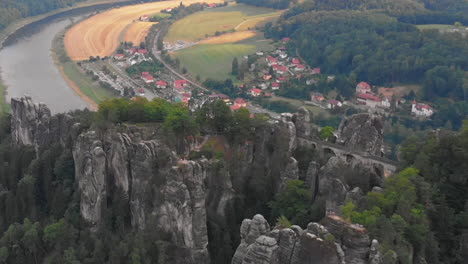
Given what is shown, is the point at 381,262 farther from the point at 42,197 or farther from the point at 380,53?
the point at 380,53

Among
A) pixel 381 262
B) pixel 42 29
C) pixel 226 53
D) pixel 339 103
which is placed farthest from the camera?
pixel 42 29

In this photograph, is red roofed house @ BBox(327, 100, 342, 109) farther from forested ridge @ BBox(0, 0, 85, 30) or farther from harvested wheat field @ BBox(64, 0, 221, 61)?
forested ridge @ BBox(0, 0, 85, 30)

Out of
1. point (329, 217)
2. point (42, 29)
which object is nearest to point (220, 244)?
point (329, 217)

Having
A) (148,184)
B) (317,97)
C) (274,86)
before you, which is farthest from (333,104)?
(148,184)

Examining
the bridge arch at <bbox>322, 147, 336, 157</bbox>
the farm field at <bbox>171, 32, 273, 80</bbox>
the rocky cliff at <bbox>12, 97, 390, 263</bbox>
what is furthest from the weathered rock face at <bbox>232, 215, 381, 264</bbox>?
the farm field at <bbox>171, 32, 273, 80</bbox>

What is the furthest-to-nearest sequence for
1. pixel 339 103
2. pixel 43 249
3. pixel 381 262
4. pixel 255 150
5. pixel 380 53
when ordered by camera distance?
pixel 380 53, pixel 339 103, pixel 255 150, pixel 43 249, pixel 381 262
